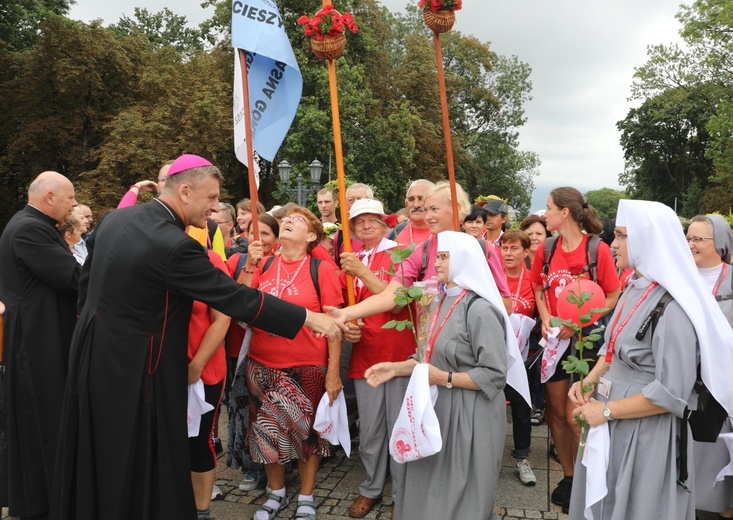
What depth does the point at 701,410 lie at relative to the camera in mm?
2869

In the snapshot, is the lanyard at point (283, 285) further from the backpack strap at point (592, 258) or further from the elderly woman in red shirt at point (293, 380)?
the backpack strap at point (592, 258)

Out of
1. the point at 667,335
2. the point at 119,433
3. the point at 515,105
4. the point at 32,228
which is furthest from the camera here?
the point at 515,105

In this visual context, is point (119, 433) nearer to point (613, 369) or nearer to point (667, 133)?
point (613, 369)

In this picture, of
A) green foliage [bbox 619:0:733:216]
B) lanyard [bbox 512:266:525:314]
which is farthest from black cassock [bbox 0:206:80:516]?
green foliage [bbox 619:0:733:216]

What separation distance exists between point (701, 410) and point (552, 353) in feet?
5.68

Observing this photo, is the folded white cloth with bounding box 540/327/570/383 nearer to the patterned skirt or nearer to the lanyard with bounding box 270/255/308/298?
the patterned skirt

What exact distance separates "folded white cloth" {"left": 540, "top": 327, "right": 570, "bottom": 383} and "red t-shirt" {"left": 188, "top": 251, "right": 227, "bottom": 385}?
240 centimetres

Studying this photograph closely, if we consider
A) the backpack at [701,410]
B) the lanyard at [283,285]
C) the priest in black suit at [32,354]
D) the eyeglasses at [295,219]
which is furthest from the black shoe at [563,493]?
the priest in black suit at [32,354]

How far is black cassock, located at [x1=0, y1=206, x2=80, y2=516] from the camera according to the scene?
13.7 ft

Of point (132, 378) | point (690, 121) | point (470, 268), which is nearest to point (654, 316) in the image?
point (470, 268)

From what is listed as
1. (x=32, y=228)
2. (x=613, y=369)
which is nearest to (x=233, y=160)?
(x=32, y=228)

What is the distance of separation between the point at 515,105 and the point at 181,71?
22.6 m

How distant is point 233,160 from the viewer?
2766cm

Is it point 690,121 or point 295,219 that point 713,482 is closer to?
point 295,219
